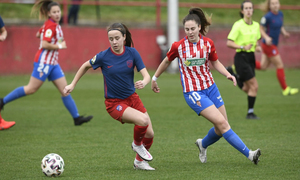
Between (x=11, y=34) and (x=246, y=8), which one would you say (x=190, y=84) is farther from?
(x=11, y=34)

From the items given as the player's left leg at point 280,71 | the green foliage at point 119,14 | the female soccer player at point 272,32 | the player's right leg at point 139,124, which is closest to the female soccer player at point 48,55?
the player's right leg at point 139,124

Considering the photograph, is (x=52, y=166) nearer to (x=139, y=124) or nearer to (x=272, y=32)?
(x=139, y=124)

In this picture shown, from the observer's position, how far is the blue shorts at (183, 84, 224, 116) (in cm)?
518

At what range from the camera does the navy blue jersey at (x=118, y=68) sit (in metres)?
5.14

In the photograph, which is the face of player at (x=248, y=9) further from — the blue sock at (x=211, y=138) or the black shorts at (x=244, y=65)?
the blue sock at (x=211, y=138)

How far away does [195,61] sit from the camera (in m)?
5.28

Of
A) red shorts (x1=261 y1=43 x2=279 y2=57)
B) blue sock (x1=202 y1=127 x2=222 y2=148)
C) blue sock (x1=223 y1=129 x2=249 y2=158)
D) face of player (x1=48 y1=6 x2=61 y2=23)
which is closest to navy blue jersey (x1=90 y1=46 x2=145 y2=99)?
blue sock (x1=202 y1=127 x2=222 y2=148)

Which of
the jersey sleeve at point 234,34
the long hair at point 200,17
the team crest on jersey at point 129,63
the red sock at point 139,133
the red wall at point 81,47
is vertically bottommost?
the red wall at point 81,47

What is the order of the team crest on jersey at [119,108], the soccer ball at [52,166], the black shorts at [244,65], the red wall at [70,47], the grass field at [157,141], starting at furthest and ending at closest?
the red wall at [70,47], the black shorts at [244,65], the team crest on jersey at [119,108], the grass field at [157,141], the soccer ball at [52,166]

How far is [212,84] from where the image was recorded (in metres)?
5.41

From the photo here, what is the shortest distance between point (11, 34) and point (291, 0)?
16578 millimetres

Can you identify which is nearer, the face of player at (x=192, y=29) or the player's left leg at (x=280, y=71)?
the face of player at (x=192, y=29)

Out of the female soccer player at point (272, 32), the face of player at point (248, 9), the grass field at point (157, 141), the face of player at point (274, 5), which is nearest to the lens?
the grass field at point (157, 141)

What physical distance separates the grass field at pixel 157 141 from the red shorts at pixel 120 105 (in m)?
0.64
